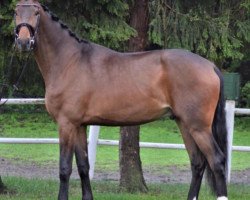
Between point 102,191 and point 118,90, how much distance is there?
7.76ft

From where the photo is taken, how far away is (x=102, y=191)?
9039 mm

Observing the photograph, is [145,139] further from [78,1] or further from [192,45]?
[78,1]

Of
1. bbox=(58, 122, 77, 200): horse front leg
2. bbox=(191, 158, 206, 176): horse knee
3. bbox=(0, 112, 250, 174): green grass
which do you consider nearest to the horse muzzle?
bbox=(58, 122, 77, 200): horse front leg

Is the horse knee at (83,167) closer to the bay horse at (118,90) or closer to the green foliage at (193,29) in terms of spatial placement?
the bay horse at (118,90)

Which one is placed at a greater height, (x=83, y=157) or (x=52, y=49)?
(x=52, y=49)

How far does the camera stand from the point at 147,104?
7.13 metres

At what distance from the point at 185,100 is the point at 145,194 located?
7.24 feet

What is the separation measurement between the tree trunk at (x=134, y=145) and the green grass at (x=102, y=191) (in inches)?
8.6

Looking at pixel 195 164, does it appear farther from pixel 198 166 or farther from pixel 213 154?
pixel 213 154

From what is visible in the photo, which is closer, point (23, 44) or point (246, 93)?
point (23, 44)

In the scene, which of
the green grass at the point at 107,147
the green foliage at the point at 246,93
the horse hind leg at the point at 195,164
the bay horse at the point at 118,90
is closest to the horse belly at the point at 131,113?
the bay horse at the point at 118,90

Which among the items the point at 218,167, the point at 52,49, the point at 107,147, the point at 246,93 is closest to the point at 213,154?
the point at 218,167

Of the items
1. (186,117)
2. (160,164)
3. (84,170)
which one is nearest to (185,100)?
(186,117)

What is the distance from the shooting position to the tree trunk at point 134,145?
906 cm
